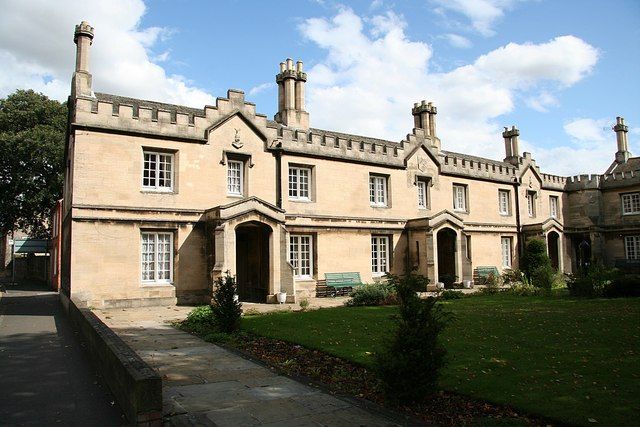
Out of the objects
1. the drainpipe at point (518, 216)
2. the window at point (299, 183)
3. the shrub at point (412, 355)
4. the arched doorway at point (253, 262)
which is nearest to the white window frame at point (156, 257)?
the arched doorway at point (253, 262)

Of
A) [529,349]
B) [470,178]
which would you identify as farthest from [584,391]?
[470,178]

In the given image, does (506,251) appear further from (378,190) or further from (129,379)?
(129,379)

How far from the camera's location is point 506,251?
1238 inches

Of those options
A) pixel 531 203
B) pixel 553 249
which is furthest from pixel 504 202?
pixel 553 249

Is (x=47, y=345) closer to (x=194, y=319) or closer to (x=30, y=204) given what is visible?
(x=194, y=319)

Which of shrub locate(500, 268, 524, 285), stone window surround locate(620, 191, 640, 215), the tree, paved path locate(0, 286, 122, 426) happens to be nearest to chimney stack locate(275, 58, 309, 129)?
shrub locate(500, 268, 524, 285)

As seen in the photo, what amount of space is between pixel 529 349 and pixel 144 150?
15841mm

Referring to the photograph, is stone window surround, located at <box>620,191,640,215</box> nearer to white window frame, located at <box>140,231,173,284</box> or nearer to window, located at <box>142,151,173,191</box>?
window, located at <box>142,151,173,191</box>

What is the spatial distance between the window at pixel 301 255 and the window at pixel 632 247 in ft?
80.6

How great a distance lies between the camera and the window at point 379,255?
24844 millimetres

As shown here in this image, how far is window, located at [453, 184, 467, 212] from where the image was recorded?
95.8ft

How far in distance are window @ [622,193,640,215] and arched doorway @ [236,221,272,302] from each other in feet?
91.9

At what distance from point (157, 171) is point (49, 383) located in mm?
12310

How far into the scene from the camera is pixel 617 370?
7215 millimetres
